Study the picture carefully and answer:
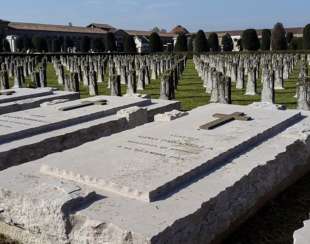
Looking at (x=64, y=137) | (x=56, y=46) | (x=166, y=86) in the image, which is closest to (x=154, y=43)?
(x=56, y=46)

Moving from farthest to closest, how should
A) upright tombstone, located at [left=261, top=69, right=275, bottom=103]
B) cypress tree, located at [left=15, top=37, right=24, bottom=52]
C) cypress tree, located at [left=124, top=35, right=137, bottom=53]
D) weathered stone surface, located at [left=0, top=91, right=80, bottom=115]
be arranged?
cypress tree, located at [left=15, top=37, right=24, bottom=52], cypress tree, located at [left=124, top=35, right=137, bottom=53], upright tombstone, located at [left=261, top=69, right=275, bottom=103], weathered stone surface, located at [left=0, top=91, right=80, bottom=115]

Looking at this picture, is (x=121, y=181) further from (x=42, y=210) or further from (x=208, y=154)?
(x=208, y=154)

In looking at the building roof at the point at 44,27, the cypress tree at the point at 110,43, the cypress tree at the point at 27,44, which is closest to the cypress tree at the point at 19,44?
the cypress tree at the point at 27,44

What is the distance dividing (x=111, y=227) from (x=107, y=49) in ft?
196

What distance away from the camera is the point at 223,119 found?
622 centimetres

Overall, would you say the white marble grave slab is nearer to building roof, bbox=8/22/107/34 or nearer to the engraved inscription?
the engraved inscription

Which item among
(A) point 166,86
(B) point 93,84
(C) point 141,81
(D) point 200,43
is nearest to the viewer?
(A) point 166,86

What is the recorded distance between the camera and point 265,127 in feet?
19.0

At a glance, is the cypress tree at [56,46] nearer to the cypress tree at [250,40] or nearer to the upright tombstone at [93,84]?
the cypress tree at [250,40]

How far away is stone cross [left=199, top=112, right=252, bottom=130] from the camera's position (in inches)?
231

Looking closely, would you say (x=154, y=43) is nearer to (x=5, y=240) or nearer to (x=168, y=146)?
(x=168, y=146)

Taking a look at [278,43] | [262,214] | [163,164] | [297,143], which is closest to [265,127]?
[297,143]

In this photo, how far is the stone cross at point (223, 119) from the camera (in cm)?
586

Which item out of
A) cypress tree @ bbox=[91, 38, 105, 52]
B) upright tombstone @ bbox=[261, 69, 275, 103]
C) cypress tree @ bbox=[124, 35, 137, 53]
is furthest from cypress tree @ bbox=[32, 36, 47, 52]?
upright tombstone @ bbox=[261, 69, 275, 103]
